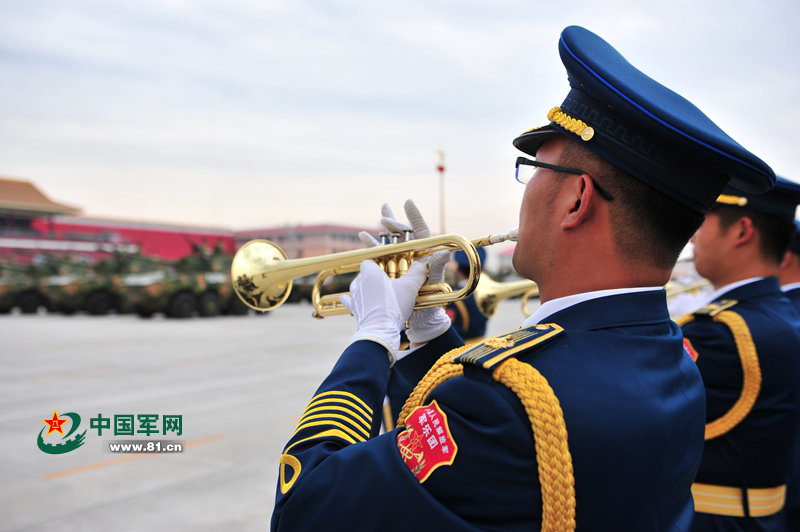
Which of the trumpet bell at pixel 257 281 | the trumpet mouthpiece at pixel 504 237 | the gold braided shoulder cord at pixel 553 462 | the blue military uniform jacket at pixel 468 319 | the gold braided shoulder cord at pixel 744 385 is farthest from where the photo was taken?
the blue military uniform jacket at pixel 468 319

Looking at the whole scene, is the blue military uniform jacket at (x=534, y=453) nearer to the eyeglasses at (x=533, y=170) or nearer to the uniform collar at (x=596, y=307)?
the uniform collar at (x=596, y=307)

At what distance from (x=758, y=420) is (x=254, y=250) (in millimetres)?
1974

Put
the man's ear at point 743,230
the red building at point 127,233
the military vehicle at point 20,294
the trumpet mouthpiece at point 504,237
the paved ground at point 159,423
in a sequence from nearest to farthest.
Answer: the trumpet mouthpiece at point 504,237, the man's ear at point 743,230, the paved ground at point 159,423, the military vehicle at point 20,294, the red building at point 127,233

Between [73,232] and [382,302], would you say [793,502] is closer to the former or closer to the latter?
[382,302]

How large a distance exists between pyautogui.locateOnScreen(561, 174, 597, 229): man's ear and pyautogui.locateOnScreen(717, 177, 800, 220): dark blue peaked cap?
1.23 meters

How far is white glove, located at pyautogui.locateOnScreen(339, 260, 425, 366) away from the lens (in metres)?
1.42

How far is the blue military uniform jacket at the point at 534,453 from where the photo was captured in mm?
893

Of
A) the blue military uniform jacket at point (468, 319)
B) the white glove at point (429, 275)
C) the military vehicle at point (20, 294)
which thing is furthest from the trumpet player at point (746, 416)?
the military vehicle at point (20, 294)

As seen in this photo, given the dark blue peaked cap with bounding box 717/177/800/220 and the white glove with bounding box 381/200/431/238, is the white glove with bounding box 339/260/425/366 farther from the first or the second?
the dark blue peaked cap with bounding box 717/177/800/220

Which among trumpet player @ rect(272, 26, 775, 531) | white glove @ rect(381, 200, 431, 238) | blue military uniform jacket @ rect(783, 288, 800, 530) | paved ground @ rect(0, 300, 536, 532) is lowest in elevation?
paved ground @ rect(0, 300, 536, 532)

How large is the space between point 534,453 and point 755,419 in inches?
54.3

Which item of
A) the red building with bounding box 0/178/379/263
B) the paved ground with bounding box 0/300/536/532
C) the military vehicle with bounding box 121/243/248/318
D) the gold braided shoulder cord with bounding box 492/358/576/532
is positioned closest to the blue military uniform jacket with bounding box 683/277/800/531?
the gold braided shoulder cord with bounding box 492/358/576/532

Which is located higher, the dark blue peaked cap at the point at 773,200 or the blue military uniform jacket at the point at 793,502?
the dark blue peaked cap at the point at 773,200

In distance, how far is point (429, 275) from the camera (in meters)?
1.98
